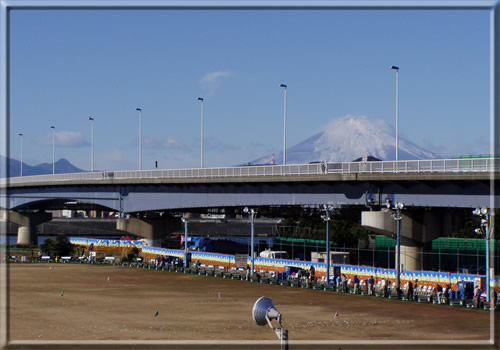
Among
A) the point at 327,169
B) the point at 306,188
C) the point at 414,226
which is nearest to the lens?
the point at 414,226

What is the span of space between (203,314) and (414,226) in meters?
28.3

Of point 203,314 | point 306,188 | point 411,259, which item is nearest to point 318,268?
point 306,188

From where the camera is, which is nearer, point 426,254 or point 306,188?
point 426,254

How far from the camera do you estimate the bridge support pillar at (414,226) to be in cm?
6662

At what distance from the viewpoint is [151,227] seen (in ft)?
347

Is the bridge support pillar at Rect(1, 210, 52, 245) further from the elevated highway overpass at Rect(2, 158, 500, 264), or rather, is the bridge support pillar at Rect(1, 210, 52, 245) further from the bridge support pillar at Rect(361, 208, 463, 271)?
the bridge support pillar at Rect(361, 208, 463, 271)

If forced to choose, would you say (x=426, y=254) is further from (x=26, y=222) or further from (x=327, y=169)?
(x=26, y=222)

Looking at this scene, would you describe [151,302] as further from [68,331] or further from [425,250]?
[425,250]

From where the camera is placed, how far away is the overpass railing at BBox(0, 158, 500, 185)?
2245 inches

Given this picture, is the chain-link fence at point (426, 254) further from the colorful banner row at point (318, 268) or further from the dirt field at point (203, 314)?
the dirt field at point (203, 314)

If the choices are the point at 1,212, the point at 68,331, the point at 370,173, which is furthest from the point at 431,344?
the point at 1,212

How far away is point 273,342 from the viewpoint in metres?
34.1

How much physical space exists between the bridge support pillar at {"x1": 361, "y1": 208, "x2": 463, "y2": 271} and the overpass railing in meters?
4.35

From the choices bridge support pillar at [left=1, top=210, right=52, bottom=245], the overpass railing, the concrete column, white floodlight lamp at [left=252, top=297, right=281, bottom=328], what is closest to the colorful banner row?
the concrete column
